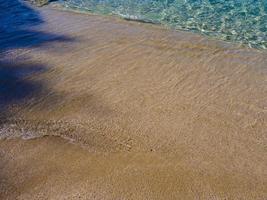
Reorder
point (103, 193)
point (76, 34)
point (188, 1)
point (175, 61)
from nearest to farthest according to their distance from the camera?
point (103, 193) < point (175, 61) < point (76, 34) < point (188, 1)

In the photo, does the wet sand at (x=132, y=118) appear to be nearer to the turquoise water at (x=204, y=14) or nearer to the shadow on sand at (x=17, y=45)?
the shadow on sand at (x=17, y=45)

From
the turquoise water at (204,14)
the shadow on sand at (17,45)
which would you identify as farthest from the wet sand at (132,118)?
the turquoise water at (204,14)

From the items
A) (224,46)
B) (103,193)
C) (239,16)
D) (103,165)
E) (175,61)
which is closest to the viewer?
(103,193)

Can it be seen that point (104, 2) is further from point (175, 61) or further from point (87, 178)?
point (87, 178)

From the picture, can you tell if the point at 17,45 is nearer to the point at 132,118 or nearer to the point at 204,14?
the point at 132,118

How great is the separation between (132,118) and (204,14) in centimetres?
435

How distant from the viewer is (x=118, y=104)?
16.4 ft

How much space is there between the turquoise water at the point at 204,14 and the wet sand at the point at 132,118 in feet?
2.05

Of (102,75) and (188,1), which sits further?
(188,1)

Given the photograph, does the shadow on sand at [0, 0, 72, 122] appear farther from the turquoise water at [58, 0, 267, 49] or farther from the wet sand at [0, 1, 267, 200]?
the turquoise water at [58, 0, 267, 49]

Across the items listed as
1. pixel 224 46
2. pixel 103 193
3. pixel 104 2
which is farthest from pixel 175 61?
pixel 104 2

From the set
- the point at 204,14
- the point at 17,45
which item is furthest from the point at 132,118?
the point at 204,14

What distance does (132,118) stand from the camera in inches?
187

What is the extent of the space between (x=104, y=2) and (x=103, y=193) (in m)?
6.38
